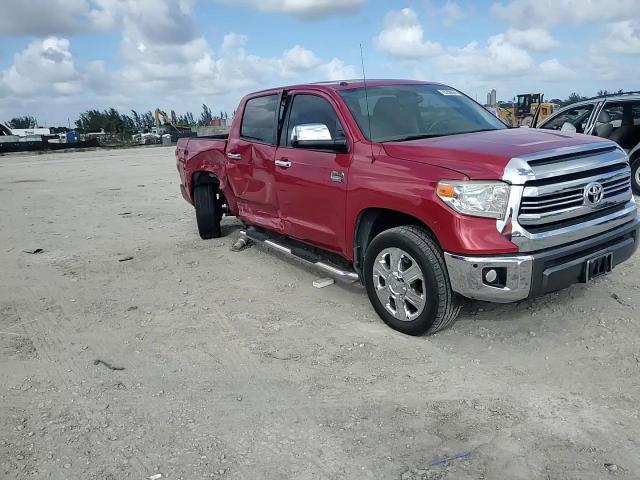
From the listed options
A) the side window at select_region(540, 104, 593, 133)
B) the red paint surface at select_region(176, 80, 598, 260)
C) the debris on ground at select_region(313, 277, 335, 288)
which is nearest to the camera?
the red paint surface at select_region(176, 80, 598, 260)

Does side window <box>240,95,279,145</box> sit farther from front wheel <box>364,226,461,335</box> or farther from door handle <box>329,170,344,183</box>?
front wheel <box>364,226,461,335</box>

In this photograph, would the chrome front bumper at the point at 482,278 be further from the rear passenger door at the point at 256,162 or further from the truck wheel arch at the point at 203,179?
the truck wheel arch at the point at 203,179

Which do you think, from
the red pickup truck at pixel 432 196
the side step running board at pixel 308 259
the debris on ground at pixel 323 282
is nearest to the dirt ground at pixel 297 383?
the debris on ground at pixel 323 282

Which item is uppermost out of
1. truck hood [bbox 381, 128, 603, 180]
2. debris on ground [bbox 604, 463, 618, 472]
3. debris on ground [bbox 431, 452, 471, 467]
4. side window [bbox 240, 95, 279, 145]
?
side window [bbox 240, 95, 279, 145]

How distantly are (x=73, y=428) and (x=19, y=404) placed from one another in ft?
1.80

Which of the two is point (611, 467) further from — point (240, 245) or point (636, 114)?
point (636, 114)

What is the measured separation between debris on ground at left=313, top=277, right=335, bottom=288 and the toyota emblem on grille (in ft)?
8.29

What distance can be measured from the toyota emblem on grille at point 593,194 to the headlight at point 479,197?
2.29ft

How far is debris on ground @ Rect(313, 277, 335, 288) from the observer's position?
546cm

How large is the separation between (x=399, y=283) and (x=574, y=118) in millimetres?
7641

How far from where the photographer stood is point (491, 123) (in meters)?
5.06

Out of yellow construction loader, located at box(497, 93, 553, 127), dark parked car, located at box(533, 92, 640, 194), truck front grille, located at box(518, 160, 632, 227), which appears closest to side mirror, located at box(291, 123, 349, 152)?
truck front grille, located at box(518, 160, 632, 227)

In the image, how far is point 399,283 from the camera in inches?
163

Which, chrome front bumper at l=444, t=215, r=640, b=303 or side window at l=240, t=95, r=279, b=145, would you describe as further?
side window at l=240, t=95, r=279, b=145
